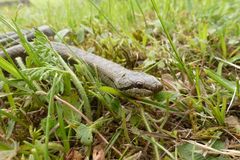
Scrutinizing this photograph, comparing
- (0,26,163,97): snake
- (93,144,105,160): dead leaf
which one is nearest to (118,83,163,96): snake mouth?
(0,26,163,97): snake

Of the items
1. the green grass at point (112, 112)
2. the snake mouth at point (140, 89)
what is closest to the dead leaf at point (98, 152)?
the green grass at point (112, 112)

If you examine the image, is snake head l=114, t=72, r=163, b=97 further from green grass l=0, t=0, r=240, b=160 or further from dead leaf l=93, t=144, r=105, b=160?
dead leaf l=93, t=144, r=105, b=160

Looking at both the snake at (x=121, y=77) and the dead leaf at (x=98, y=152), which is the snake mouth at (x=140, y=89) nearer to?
the snake at (x=121, y=77)

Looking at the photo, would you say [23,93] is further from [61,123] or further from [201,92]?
[201,92]

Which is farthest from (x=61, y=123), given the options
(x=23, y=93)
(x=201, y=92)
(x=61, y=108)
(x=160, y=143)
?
(x=201, y=92)

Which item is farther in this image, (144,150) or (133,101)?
(133,101)

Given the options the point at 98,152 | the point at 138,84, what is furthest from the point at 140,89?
the point at 98,152

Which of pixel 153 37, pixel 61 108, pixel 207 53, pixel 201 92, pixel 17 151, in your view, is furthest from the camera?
pixel 153 37
